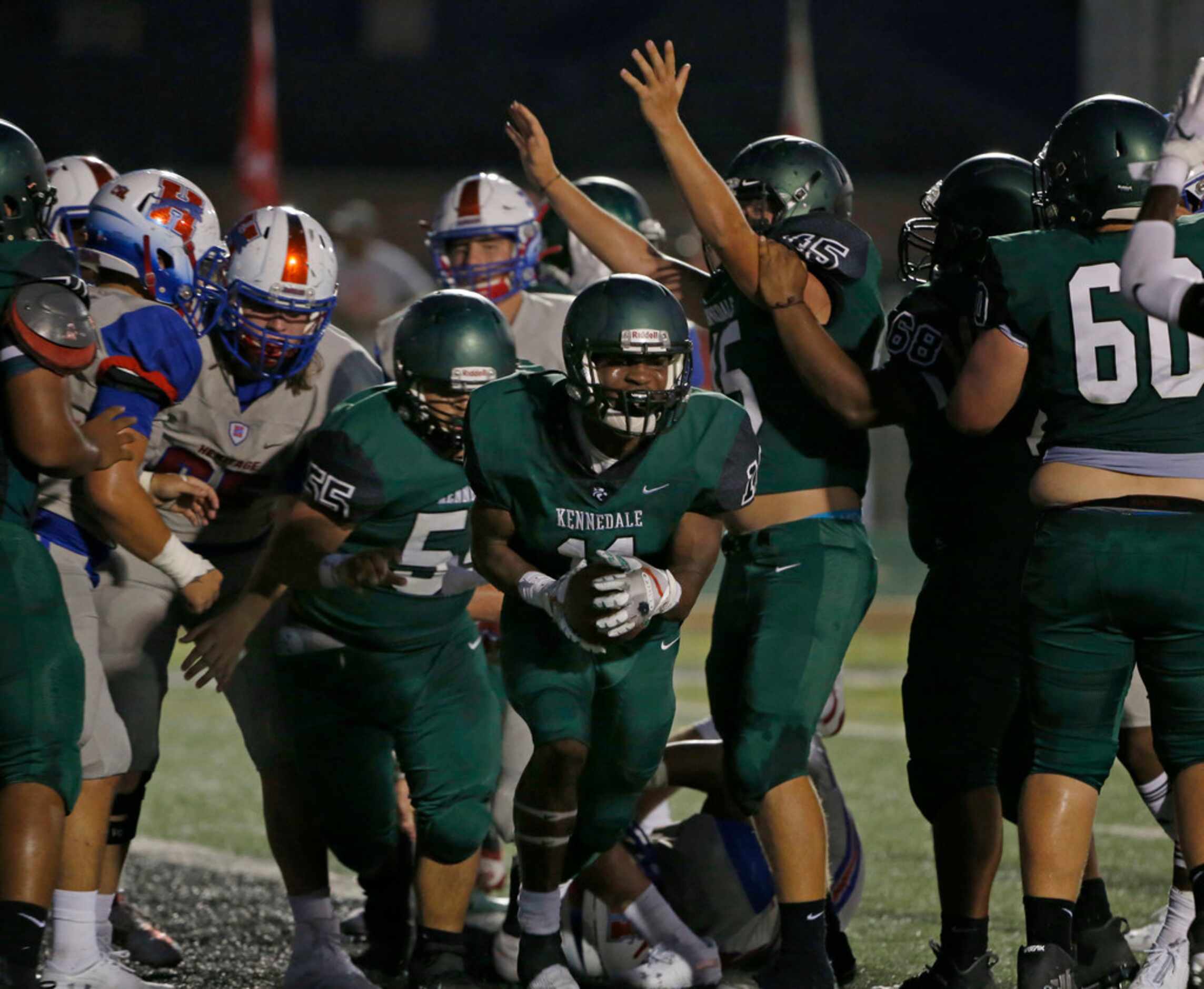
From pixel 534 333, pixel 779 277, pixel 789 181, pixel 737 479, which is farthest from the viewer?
pixel 534 333

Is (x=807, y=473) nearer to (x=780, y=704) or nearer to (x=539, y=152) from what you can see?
(x=780, y=704)

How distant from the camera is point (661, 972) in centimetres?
407

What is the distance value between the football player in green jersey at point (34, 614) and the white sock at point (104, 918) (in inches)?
29.4

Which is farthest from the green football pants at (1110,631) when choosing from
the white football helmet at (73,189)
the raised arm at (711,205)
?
the white football helmet at (73,189)

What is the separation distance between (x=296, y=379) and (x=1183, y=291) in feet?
7.52

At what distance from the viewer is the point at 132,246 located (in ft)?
14.3

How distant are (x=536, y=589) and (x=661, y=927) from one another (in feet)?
3.31

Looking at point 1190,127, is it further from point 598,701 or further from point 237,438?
point 237,438

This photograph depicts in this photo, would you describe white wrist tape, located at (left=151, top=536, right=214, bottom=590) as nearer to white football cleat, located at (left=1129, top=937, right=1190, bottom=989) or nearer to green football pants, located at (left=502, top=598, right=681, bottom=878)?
green football pants, located at (left=502, top=598, right=681, bottom=878)

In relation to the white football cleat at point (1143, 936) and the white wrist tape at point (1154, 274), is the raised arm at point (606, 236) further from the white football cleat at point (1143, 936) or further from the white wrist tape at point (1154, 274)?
the white football cleat at point (1143, 936)

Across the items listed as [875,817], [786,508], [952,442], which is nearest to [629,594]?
[786,508]

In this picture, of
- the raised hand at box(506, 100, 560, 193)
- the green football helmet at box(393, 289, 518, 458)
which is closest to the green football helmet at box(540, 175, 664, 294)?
the raised hand at box(506, 100, 560, 193)

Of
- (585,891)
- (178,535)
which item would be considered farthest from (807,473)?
(178,535)

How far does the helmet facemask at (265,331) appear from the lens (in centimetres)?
428
